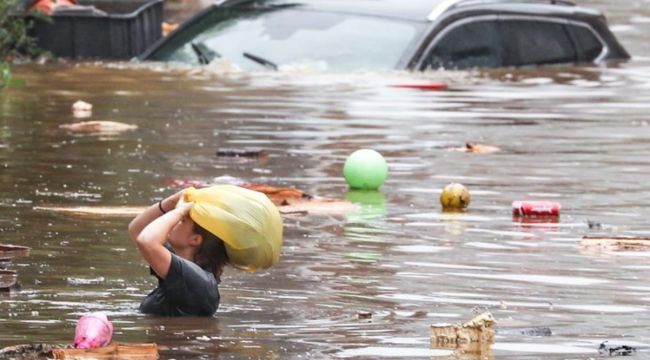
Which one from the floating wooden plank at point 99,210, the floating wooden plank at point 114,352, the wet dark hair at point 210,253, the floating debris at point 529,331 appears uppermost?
the wet dark hair at point 210,253

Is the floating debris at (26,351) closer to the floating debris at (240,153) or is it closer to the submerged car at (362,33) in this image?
the floating debris at (240,153)

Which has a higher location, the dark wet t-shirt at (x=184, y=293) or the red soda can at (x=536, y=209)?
the dark wet t-shirt at (x=184, y=293)

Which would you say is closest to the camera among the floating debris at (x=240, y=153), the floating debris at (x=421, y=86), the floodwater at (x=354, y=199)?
the floodwater at (x=354, y=199)

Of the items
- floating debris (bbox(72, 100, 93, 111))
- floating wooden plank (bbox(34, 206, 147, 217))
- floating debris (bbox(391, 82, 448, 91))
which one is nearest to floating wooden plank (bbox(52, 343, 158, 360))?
floating wooden plank (bbox(34, 206, 147, 217))

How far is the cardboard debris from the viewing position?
23.1 ft

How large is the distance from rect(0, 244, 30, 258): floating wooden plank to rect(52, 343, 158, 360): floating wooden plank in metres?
2.22

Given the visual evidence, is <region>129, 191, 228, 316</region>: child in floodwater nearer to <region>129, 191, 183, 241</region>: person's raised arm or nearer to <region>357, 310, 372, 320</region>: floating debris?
<region>129, 191, 183, 241</region>: person's raised arm

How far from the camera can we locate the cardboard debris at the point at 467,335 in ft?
23.1

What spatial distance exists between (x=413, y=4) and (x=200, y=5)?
13.1 m

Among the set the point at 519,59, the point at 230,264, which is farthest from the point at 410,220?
the point at 519,59

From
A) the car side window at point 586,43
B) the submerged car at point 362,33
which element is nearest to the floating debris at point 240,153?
the submerged car at point 362,33

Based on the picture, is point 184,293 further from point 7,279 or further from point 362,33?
point 362,33

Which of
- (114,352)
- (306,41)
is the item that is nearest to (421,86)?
(306,41)

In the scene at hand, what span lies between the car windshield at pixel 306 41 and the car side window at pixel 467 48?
0.35 m
